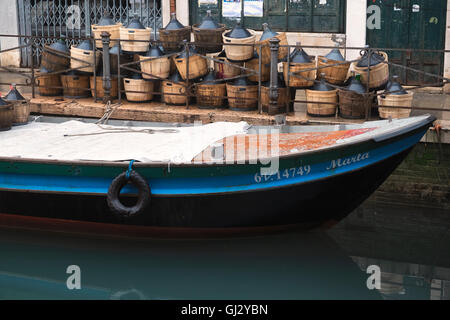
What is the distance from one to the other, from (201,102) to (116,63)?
170 centimetres

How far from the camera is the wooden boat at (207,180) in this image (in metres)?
9.34

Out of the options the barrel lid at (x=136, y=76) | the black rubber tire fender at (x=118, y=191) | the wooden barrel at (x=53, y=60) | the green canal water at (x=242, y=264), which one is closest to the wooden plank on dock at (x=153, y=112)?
the barrel lid at (x=136, y=76)

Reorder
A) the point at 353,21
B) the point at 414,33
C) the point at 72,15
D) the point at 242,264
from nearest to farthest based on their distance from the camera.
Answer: the point at 242,264, the point at 414,33, the point at 353,21, the point at 72,15

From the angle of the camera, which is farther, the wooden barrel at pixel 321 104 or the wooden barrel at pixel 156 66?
the wooden barrel at pixel 156 66

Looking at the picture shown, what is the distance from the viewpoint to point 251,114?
38.7 ft

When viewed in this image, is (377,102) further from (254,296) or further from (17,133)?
(17,133)

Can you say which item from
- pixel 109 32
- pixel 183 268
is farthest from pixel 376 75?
pixel 109 32

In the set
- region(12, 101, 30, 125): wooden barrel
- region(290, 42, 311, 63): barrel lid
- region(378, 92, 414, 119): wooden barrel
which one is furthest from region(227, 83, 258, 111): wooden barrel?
region(12, 101, 30, 125): wooden barrel

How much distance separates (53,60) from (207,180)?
15.8 ft

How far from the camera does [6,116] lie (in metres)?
10.9

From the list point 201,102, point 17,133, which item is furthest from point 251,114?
point 17,133

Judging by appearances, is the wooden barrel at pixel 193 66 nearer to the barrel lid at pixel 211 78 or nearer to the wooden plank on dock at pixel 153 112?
the barrel lid at pixel 211 78

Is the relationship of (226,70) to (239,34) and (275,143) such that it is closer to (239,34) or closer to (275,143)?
(239,34)

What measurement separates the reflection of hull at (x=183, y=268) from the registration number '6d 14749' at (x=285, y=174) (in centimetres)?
110
